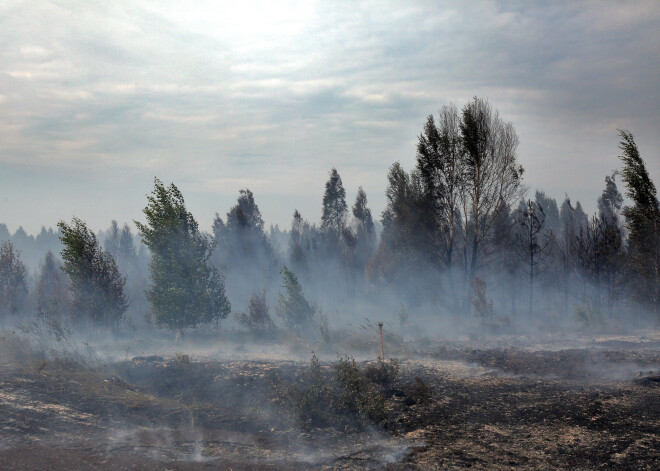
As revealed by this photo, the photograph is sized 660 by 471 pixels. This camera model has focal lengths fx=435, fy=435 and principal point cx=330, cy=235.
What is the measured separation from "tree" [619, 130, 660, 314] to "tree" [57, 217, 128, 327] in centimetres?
2807

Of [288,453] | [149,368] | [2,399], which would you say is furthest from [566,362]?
[2,399]

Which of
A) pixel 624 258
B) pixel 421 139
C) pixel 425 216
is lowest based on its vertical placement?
pixel 624 258

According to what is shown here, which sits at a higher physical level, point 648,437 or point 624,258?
point 624,258

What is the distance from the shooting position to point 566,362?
15727mm

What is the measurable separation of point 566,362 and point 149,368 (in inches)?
609

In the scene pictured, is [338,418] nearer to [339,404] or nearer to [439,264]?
[339,404]

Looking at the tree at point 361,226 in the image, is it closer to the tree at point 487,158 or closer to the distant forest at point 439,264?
the distant forest at point 439,264

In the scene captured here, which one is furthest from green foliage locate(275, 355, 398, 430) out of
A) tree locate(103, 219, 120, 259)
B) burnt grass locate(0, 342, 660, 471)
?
tree locate(103, 219, 120, 259)

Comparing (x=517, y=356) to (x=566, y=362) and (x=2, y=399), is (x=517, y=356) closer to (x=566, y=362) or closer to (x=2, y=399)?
(x=566, y=362)

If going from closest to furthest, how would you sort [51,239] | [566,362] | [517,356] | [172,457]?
1. [172,457]
2. [566,362]
3. [517,356]
4. [51,239]

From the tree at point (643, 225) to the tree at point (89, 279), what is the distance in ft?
92.1

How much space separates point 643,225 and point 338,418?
22892 mm

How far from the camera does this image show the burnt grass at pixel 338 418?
780cm

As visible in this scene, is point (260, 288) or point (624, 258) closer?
point (624, 258)
